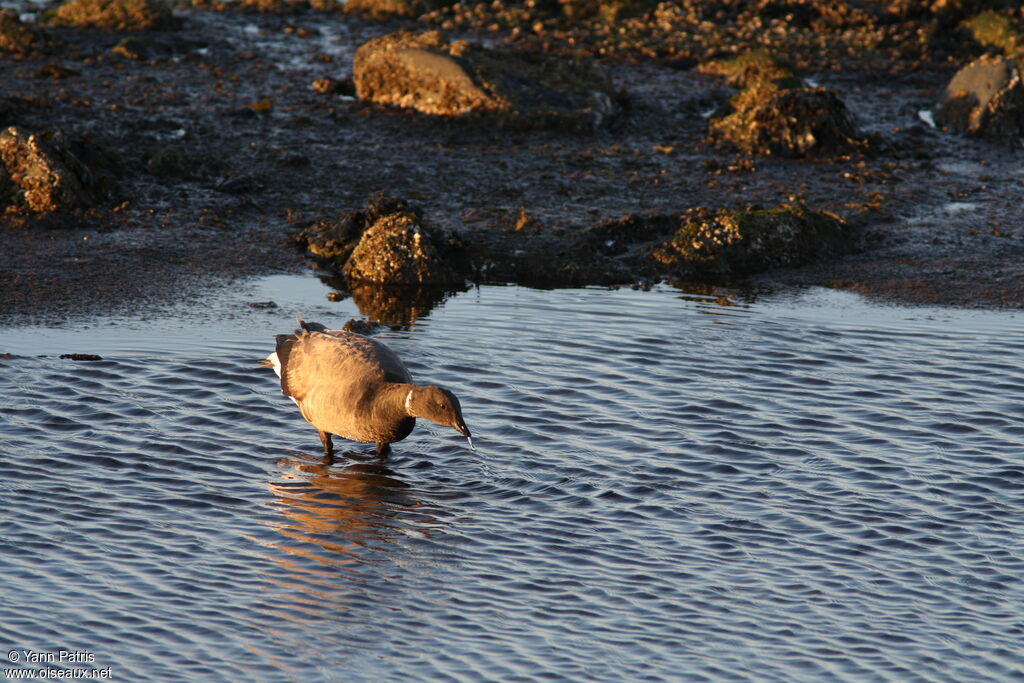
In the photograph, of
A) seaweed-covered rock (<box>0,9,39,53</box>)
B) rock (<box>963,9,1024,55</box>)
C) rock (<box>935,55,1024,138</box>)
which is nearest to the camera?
rock (<box>935,55,1024,138</box>)

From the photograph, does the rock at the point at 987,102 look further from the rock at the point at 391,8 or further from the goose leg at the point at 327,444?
the goose leg at the point at 327,444

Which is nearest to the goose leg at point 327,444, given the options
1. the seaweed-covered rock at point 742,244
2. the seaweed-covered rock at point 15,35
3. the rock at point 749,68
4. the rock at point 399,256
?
the rock at point 399,256

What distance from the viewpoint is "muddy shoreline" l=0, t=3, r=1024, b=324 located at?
54.5 feet

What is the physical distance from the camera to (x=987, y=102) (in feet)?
72.6

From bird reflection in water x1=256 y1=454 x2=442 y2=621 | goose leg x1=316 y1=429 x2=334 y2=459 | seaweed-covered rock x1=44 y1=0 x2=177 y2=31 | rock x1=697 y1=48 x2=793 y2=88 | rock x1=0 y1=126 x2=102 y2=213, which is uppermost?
seaweed-covered rock x1=44 y1=0 x2=177 y2=31

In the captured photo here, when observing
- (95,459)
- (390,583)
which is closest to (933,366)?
(390,583)

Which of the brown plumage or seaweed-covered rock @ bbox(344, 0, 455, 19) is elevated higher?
seaweed-covered rock @ bbox(344, 0, 455, 19)

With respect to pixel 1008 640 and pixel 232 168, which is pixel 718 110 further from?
pixel 1008 640

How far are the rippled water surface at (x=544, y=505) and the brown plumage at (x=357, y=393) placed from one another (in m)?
0.49

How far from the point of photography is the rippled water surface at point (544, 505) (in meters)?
8.74

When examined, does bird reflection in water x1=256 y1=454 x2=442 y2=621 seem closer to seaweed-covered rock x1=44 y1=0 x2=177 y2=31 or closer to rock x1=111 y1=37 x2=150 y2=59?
rock x1=111 y1=37 x2=150 y2=59

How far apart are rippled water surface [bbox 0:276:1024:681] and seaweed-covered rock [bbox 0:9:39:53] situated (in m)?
12.4

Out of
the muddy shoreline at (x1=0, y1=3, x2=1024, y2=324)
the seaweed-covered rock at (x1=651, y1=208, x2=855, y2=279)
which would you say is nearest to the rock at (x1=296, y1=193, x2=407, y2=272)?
the muddy shoreline at (x1=0, y1=3, x2=1024, y2=324)

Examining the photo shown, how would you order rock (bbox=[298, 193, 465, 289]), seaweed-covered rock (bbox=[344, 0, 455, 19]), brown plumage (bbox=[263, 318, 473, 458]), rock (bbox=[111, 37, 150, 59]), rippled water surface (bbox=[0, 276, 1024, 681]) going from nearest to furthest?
rippled water surface (bbox=[0, 276, 1024, 681]) → brown plumage (bbox=[263, 318, 473, 458]) → rock (bbox=[298, 193, 465, 289]) → rock (bbox=[111, 37, 150, 59]) → seaweed-covered rock (bbox=[344, 0, 455, 19])
